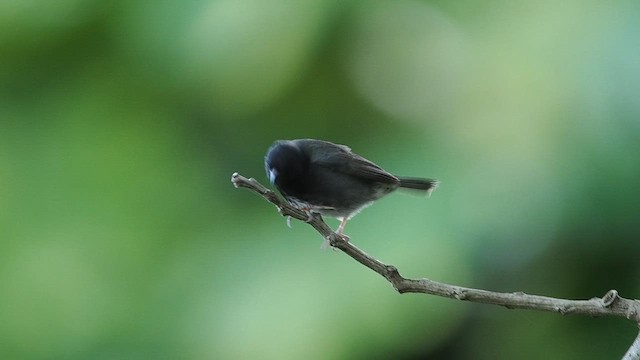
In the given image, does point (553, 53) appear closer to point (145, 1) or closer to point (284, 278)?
point (284, 278)

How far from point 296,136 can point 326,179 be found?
75 centimetres

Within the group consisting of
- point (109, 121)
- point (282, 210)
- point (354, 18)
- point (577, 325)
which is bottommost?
point (282, 210)

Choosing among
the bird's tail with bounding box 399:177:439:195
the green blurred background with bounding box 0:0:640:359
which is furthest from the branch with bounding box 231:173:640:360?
the green blurred background with bounding box 0:0:640:359

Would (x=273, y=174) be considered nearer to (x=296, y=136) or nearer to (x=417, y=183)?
(x=417, y=183)

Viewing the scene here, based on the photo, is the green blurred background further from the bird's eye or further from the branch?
the branch

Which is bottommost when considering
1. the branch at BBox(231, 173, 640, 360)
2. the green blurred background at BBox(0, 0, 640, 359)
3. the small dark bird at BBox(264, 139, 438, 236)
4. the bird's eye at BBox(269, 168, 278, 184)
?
the branch at BBox(231, 173, 640, 360)

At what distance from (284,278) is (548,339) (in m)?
0.52

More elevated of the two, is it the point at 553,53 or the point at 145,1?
the point at 145,1

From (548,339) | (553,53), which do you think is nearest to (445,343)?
(548,339)

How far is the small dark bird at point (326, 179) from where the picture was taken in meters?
0.75

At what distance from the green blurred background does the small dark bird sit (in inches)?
21.1

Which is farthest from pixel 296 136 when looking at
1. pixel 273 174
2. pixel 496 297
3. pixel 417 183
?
pixel 496 297

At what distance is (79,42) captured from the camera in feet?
5.18

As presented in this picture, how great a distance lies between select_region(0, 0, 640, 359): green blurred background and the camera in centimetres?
136
